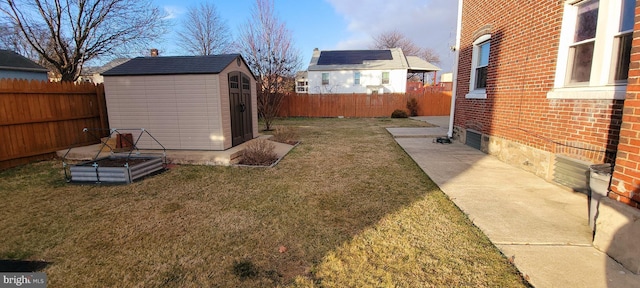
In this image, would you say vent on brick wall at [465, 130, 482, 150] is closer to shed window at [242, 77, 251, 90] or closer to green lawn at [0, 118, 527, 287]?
green lawn at [0, 118, 527, 287]

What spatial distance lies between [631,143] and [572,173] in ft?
6.83

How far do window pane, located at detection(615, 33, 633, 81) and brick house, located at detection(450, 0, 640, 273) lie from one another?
0.04ft

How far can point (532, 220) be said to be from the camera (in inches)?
124

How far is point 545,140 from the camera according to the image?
4766 mm

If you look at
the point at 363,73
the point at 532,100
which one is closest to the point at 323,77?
the point at 363,73

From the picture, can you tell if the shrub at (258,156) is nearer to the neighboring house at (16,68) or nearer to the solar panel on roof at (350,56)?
the neighboring house at (16,68)

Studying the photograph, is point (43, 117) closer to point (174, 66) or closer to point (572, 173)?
point (174, 66)

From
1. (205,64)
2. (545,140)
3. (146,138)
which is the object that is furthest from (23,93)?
(545,140)

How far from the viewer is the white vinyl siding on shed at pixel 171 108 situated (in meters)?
6.39

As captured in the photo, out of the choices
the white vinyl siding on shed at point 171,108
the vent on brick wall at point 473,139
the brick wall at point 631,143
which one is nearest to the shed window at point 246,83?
the white vinyl siding on shed at point 171,108

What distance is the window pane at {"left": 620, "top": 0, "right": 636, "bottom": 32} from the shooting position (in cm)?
351

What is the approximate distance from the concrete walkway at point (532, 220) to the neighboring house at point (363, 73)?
21.5 m

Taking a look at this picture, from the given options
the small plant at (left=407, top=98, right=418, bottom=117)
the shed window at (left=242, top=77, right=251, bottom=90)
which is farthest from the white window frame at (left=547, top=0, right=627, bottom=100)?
the small plant at (left=407, top=98, right=418, bottom=117)

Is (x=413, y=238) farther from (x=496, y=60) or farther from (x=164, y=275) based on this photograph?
(x=496, y=60)
